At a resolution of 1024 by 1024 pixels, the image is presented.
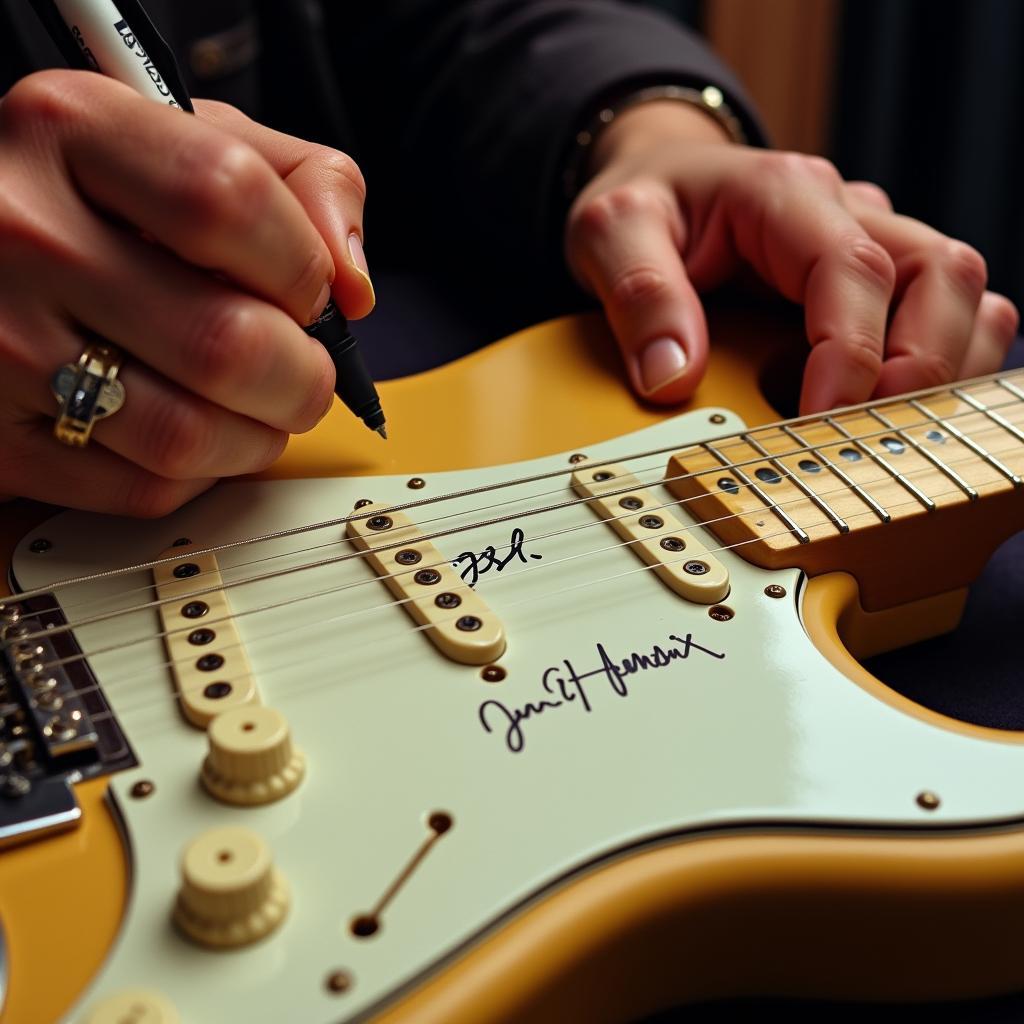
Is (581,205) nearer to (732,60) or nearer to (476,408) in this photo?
(476,408)

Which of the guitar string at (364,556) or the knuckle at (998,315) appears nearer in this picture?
the guitar string at (364,556)

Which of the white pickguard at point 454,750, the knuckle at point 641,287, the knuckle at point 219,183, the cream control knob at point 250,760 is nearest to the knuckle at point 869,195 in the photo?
the knuckle at point 641,287

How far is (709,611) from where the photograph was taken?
540 millimetres

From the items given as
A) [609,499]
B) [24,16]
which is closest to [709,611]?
[609,499]

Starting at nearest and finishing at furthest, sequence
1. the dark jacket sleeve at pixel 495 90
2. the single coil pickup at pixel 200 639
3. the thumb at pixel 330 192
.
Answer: the single coil pickup at pixel 200 639 → the thumb at pixel 330 192 → the dark jacket sleeve at pixel 495 90

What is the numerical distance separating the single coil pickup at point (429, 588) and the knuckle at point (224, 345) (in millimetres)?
116

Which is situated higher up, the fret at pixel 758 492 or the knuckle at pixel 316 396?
the knuckle at pixel 316 396

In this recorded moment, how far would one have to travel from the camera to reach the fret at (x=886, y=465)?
612 millimetres

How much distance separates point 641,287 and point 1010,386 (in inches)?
10.5

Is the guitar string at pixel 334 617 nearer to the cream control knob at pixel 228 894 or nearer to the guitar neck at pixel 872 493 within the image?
the guitar neck at pixel 872 493

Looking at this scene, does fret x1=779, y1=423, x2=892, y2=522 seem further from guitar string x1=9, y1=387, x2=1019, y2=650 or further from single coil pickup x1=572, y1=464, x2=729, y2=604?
single coil pickup x1=572, y1=464, x2=729, y2=604

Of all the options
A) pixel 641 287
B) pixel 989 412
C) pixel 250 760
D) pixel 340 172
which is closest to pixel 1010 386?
pixel 989 412

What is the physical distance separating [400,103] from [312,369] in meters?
0.78

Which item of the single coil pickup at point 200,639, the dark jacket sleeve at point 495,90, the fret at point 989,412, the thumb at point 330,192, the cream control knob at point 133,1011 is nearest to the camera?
the cream control knob at point 133,1011
